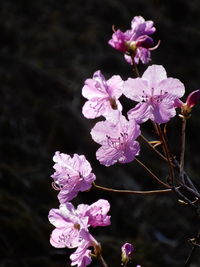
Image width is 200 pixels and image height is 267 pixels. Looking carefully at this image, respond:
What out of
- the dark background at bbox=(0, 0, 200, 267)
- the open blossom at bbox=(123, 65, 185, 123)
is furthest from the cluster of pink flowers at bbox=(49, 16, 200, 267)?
the dark background at bbox=(0, 0, 200, 267)

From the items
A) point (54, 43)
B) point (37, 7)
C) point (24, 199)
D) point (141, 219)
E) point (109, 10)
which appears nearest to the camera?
point (24, 199)

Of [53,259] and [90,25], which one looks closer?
[53,259]

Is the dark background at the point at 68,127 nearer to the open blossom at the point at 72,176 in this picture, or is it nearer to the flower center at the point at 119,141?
the open blossom at the point at 72,176

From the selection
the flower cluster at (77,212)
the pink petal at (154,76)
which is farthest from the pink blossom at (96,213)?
the pink petal at (154,76)

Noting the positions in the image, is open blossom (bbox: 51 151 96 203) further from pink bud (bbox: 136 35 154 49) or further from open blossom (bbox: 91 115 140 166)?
pink bud (bbox: 136 35 154 49)

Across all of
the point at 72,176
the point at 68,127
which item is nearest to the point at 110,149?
the point at 72,176

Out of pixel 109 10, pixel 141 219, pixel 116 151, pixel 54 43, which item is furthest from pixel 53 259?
pixel 109 10

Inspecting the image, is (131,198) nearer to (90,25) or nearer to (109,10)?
(90,25)

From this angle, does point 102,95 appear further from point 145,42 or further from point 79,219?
point 79,219
